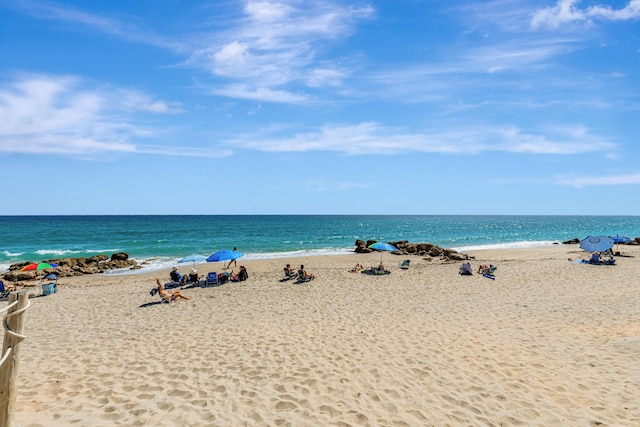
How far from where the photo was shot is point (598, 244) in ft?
76.0

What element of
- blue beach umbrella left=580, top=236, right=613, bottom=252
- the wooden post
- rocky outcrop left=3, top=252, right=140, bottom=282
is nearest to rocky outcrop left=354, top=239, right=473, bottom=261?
blue beach umbrella left=580, top=236, right=613, bottom=252

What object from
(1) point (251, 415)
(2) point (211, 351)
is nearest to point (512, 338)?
(1) point (251, 415)

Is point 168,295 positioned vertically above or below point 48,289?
above

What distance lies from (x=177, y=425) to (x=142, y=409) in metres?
0.94

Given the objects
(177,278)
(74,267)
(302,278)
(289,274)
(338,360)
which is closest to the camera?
(338,360)

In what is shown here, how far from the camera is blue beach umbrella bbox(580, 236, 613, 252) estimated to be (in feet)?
74.7

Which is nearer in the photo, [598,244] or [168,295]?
[168,295]

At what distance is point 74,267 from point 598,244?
34.6m

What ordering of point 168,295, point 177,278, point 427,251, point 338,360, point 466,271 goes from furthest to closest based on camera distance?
point 427,251, point 466,271, point 177,278, point 168,295, point 338,360

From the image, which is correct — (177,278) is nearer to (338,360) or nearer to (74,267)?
(74,267)

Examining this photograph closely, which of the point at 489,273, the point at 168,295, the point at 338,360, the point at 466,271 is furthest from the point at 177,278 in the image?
the point at 489,273

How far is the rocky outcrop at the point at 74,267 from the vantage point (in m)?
21.7

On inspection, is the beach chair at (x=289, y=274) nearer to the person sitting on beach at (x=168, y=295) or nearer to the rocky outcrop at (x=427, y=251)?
the person sitting on beach at (x=168, y=295)

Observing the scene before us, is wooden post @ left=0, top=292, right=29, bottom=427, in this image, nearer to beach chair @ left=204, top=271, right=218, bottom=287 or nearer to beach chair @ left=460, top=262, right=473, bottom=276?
beach chair @ left=204, top=271, right=218, bottom=287
